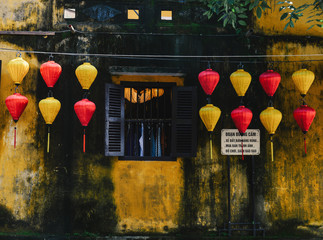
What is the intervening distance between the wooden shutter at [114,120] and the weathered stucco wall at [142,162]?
32 cm

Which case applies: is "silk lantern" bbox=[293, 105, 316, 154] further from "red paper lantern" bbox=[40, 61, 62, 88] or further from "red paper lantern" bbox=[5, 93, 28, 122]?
"red paper lantern" bbox=[5, 93, 28, 122]

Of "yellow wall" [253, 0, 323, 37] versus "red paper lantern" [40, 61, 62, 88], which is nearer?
"red paper lantern" [40, 61, 62, 88]

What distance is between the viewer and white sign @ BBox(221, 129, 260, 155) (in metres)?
6.07

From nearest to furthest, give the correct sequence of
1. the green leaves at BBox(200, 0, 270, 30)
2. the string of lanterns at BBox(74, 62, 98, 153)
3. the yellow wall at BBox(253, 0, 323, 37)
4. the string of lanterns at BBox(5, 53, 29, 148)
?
the string of lanterns at BBox(74, 62, 98, 153)
the string of lanterns at BBox(5, 53, 29, 148)
the green leaves at BBox(200, 0, 270, 30)
the yellow wall at BBox(253, 0, 323, 37)

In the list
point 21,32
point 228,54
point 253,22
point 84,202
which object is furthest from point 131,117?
point 253,22

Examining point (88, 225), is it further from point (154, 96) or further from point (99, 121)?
point (154, 96)

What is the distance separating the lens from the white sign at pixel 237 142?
6.07 m

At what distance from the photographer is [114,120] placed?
19.2 ft

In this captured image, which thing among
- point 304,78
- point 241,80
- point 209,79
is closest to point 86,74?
point 209,79

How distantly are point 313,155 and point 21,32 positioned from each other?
613cm

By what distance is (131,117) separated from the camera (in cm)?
616

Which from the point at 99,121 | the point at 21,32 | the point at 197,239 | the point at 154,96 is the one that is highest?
the point at 21,32

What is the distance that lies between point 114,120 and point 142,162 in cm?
96

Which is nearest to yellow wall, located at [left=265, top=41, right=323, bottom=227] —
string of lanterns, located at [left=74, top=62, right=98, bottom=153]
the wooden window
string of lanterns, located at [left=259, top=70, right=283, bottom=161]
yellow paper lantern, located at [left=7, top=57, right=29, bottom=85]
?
string of lanterns, located at [left=259, top=70, right=283, bottom=161]
